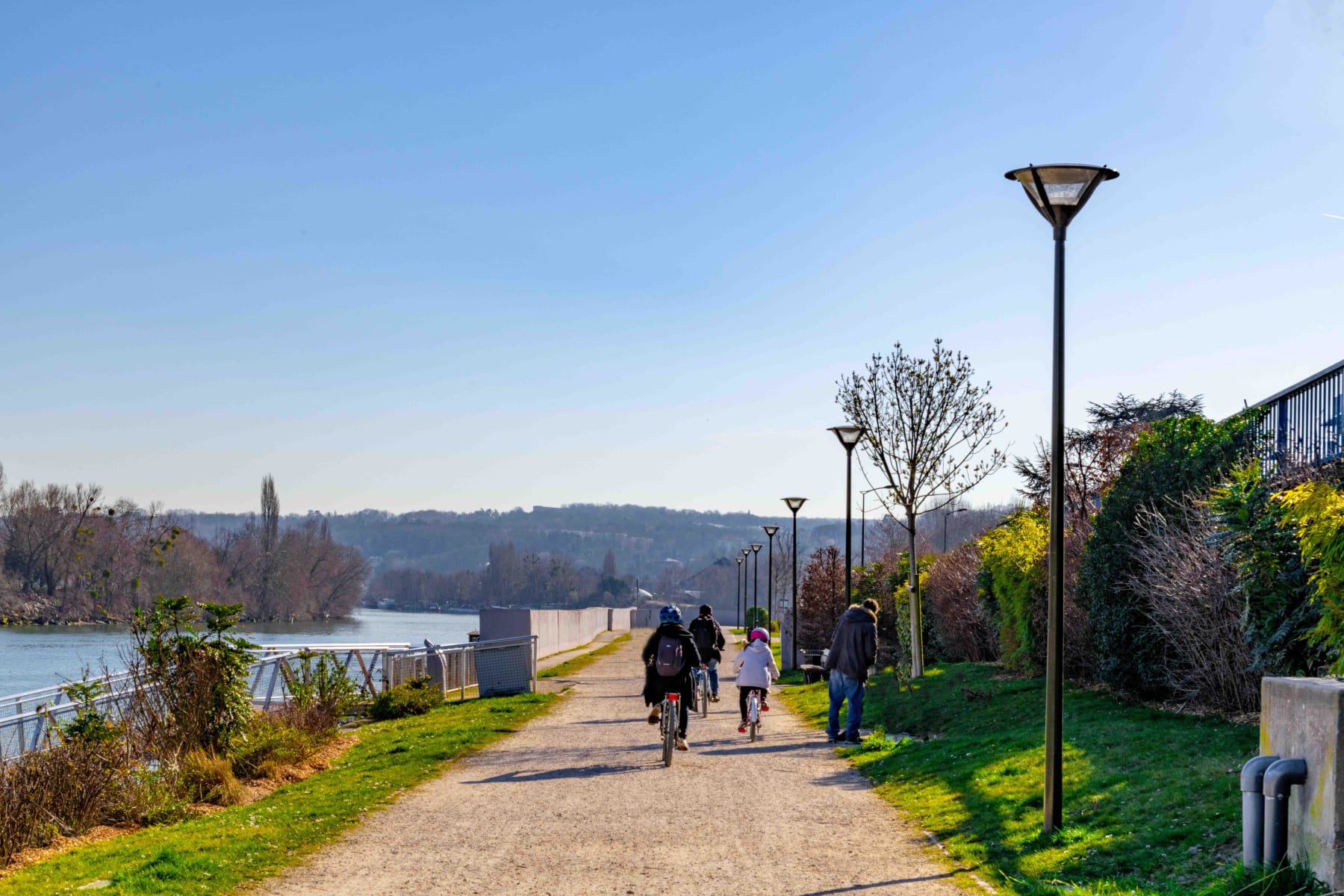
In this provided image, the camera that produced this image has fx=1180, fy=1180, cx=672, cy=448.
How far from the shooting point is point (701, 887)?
7008mm

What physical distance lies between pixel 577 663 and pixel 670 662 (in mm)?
23407

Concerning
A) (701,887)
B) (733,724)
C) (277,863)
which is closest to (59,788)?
(277,863)

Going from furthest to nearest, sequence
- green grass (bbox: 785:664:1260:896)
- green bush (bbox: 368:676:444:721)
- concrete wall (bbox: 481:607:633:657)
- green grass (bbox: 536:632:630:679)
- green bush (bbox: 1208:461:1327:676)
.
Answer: green grass (bbox: 536:632:630:679)
concrete wall (bbox: 481:607:633:657)
green bush (bbox: 368:676:444:721)
green bush (bbox: 1208:461:1327:676)
green grass (bbox: 785:664:1260:896)

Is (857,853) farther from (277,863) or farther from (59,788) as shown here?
(59,788)

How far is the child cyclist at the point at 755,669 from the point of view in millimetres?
15258

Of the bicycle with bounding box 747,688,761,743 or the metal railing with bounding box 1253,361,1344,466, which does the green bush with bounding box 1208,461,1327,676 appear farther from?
the bicycle with bounding box 747,688,761,743

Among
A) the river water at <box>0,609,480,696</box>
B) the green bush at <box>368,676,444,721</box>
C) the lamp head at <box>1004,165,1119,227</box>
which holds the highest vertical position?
the lamp head at <box>1004,165,1119,227</box>

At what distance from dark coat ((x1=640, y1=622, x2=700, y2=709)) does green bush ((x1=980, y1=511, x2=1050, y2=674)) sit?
6550 mm

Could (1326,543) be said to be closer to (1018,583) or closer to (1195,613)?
(1195,613)

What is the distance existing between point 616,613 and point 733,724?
7339 centimetres

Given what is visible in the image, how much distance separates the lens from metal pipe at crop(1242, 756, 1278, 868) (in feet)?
20.8

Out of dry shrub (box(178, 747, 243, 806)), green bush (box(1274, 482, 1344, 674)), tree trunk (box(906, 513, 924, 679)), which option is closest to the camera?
green bush (box(1274, 482, 1344, 674))

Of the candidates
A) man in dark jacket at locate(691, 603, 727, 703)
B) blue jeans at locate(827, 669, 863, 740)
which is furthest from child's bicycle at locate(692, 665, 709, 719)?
blue jeans at locate(827, 669, 863, 740)

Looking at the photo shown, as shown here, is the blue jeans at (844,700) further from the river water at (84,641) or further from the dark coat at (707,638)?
the river water at (84,641)
